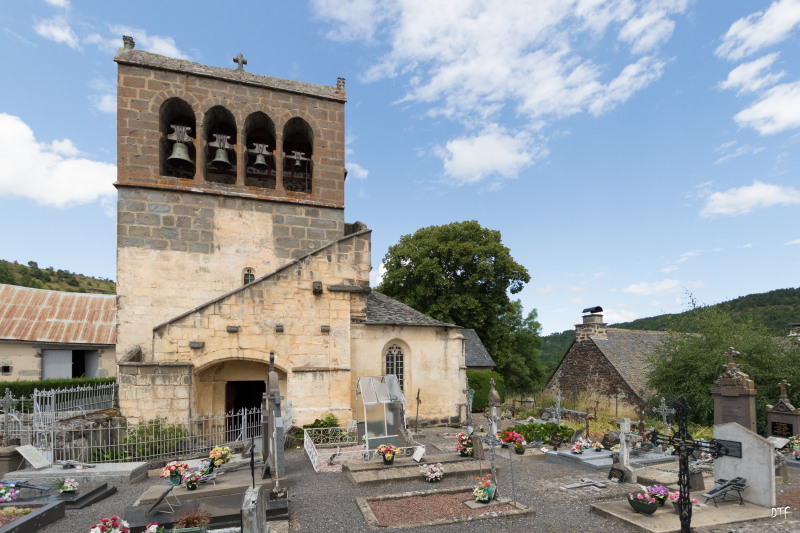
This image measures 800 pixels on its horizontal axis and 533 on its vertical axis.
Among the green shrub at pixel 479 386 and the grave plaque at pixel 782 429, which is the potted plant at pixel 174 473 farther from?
the green shrub at pixel 479 386

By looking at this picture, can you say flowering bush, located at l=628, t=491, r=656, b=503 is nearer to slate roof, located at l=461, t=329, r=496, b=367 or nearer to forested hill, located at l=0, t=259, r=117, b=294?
slate roof, located at l=461, t=329, r=496, b=367

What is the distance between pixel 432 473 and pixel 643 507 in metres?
4.06

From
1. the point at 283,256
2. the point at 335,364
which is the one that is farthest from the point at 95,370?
the point at 335,364

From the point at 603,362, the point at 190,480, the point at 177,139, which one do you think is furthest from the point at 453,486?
the point at 603,362

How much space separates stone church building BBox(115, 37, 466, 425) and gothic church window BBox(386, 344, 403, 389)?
5 centimetres

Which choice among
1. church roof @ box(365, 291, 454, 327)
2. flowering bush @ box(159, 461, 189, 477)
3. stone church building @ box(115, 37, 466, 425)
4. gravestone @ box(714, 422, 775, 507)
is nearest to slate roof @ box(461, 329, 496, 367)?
church roof @ box(365, 291, 454, 327)

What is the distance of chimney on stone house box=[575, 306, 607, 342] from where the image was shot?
2512cm

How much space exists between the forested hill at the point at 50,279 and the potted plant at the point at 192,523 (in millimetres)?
43491

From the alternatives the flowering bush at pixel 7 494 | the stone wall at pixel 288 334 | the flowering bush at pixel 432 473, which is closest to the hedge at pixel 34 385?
the stone wall at pixel 288 334

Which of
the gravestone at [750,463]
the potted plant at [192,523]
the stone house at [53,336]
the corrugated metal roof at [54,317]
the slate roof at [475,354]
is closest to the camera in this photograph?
the potted plant at [192,523]

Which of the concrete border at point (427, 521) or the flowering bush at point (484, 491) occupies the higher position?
the flowering bush at point (484, 491)

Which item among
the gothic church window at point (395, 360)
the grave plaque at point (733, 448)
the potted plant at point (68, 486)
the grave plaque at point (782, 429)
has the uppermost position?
the gothic church window at point (395, 360)

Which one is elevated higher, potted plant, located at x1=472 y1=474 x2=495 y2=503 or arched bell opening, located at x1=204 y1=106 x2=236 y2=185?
arched bell opening, located at x1=204 y1=106 x2=236 y2=185

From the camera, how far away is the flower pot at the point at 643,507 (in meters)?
7.21
